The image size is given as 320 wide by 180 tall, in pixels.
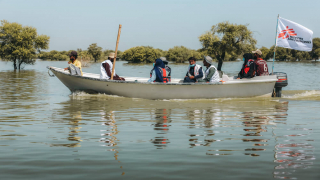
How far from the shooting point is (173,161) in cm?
467

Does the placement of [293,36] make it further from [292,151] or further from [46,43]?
[46,43]

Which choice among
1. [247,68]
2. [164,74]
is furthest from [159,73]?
[247,68]

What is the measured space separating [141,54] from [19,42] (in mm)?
62081

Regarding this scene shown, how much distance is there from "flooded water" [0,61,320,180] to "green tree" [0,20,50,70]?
3808 cm

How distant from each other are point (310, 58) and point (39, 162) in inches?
4598

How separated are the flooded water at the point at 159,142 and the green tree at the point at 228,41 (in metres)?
48.1

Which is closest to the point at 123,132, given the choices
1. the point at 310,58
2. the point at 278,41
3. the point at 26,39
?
the point at 278,41

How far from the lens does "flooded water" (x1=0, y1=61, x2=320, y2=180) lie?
4262mm

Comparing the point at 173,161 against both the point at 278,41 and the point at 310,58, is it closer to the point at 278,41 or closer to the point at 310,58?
the point at 278,41

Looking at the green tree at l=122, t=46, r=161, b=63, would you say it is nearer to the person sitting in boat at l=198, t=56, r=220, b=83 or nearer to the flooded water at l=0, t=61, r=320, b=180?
the person sitting in boat at l=198, t=56, r=220, b=83

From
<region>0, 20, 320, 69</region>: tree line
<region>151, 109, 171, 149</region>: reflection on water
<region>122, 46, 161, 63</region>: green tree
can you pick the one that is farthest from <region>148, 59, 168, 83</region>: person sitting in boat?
<region>122, 46, 161, 63</region>: green tree

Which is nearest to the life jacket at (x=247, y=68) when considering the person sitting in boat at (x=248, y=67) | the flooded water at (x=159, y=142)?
the person sitting in boat at (x=248, y=67)

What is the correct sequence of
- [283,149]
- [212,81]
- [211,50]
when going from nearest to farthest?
[283,149] → [212,81] → [211,50]

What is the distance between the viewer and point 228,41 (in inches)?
2266
